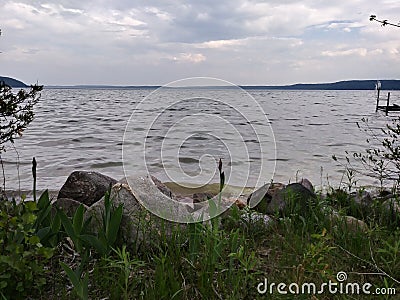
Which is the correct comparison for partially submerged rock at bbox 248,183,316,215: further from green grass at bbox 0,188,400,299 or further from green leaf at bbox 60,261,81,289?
green leaf at bbox 60,261,81,289

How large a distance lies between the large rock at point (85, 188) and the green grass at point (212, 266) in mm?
2411

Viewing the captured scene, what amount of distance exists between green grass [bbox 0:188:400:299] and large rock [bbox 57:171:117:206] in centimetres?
241

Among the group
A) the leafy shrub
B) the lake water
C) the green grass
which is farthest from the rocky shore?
the leafy shrub

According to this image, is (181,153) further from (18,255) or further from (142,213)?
(18,255)

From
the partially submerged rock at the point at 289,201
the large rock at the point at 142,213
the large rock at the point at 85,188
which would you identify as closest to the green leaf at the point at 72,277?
the large rock at the point at 142,213

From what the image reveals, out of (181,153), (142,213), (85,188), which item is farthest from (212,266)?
(181,153)

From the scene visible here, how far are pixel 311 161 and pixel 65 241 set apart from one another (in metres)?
9.73

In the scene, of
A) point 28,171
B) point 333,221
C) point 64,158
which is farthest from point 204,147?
point 333,221

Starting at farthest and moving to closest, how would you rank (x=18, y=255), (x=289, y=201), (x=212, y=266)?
(x=289, y=201), (x=212, y=266), (x=18, y=255)

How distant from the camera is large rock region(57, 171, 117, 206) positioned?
548cm

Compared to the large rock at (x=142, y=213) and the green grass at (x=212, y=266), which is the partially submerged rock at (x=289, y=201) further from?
the large rock at (x=142, y=213)

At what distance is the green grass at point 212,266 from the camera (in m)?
2.36

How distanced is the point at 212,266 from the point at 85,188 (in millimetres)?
3453

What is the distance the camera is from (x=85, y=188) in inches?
218
